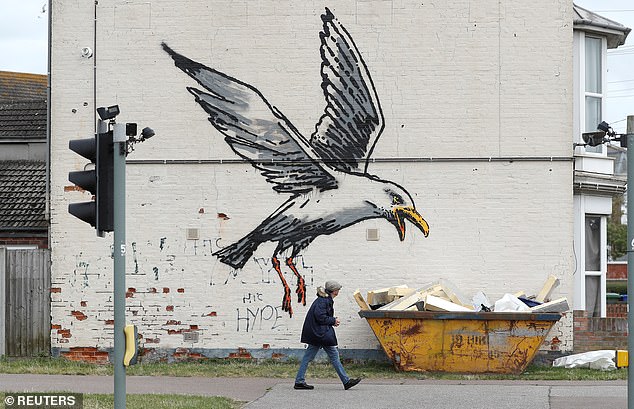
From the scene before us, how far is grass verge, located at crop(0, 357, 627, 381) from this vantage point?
16.4 m

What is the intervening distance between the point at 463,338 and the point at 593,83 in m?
5.49

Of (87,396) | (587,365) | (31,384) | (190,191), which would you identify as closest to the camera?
(87,396)

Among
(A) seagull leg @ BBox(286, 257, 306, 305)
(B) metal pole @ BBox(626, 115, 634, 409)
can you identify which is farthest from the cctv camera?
(B) metal pole @ BBox(626, 115, 634, 409)

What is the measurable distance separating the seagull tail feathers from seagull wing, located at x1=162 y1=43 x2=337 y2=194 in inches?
41.6

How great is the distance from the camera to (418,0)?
17938 millimetres

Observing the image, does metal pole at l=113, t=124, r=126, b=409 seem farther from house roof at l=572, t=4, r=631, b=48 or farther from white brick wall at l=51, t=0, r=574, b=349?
house roof at l=572, t=4, r=631, b=48

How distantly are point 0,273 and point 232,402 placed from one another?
6796 millimetres

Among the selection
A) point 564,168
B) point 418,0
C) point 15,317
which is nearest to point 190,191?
point 15,317

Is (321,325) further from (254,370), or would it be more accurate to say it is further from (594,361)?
(594,361)

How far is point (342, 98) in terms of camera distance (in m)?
18.0

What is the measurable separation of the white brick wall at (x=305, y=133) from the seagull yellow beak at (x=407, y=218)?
0.14 metres

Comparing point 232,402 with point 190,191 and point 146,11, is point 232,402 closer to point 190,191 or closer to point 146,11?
point 190,191

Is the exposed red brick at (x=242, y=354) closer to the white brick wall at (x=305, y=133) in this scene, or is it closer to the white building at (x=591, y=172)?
the white brick wall at (x=305, y=133)

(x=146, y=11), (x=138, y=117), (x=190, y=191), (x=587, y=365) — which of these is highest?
(x=146, y=11)
